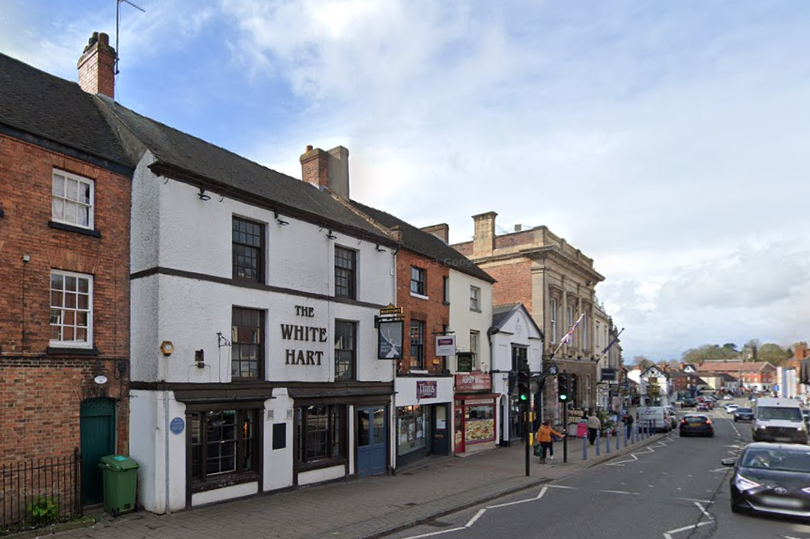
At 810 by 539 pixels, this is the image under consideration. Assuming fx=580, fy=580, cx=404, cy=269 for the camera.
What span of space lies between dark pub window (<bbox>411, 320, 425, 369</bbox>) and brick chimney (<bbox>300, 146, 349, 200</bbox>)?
594 cm

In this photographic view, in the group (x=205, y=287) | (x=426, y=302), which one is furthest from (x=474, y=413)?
(x=205, y=287)

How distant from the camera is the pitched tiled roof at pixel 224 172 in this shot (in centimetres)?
1357

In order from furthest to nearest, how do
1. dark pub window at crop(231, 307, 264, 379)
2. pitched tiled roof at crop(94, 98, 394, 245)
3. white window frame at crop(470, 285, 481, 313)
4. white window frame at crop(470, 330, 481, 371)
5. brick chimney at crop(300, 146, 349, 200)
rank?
1. white window frame at crop(470, 285, 481, 313)
2. white window frame at crop(470, 330, 481, 371)
3. brick chimney at crop(300, 146, 349, 200)
4. dark pub window at crop(231, 307, 264, 379)
5. pitched tiled roof at crop(94, 98, 394, 245)

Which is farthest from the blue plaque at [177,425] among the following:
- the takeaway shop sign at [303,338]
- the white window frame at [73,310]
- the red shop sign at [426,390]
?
the red shop sign at [426,390]

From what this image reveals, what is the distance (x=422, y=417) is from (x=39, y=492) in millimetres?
13457

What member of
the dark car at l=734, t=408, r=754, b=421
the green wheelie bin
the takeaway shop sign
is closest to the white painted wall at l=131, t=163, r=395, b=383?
the takeaway shop sign

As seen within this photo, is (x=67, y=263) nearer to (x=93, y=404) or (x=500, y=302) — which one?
(x=93, y=404)

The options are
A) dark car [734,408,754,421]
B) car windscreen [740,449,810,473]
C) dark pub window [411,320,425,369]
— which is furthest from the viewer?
dark car [734,408,754,421]

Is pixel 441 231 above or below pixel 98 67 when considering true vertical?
below

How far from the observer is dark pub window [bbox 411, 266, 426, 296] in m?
21.8

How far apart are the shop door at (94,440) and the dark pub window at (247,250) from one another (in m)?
4.17

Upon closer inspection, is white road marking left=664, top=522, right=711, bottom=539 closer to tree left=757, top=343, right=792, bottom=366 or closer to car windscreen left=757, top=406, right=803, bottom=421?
Result: car windscreen left=757, top=406, right=803, bottom=421

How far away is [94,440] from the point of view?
483 inches

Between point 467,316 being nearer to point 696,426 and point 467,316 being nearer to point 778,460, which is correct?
point 778,460
